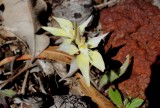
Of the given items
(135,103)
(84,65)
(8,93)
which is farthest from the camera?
(135,103)

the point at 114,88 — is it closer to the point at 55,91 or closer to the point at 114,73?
the point at 114,73

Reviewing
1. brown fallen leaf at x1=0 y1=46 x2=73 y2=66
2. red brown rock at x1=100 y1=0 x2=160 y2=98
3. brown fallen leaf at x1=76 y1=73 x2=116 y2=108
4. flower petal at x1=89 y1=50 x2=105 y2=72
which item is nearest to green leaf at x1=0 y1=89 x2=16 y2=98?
brown fallen leaf at x1=0 y1=46 x2=73 y2=66

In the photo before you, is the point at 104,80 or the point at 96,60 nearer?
the point at 96,60

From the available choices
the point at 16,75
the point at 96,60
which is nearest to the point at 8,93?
the point at 16,75

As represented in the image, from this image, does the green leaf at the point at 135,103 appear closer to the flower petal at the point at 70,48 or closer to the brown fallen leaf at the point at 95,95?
the brown fallen leaf at the point at 95,95

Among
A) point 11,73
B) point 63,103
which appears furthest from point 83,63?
point 11,73

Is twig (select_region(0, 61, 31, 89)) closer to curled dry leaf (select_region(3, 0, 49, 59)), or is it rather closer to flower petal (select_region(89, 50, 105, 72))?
curled dry leaf (select_region(3, 0, 49, 59))

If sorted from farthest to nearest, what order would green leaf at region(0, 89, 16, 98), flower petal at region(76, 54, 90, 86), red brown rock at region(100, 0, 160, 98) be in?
red brown rock at region(100, 0, 160, 98), green leaf at region(0, 89, 16, 98), flower petal at region(76, 54, 90, 86)

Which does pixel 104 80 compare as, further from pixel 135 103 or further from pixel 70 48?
pixel 70 48
